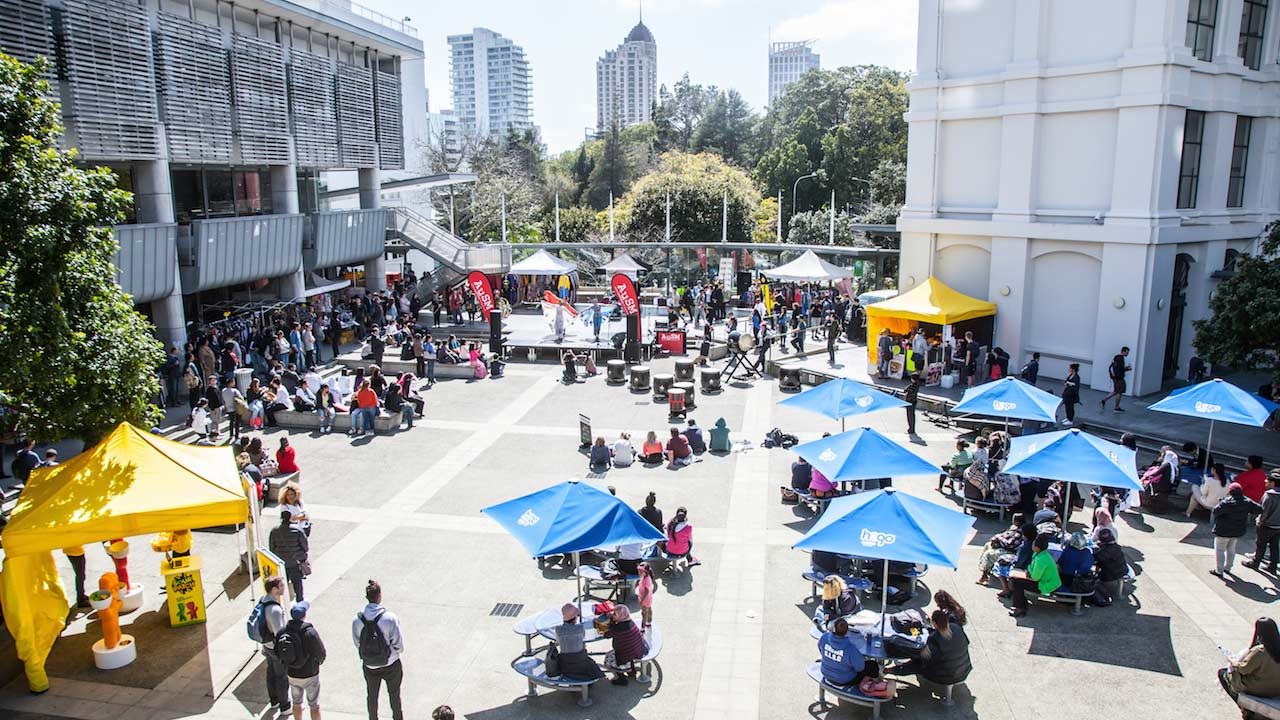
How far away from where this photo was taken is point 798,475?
15852mm

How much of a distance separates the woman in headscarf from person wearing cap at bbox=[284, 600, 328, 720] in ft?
31.0

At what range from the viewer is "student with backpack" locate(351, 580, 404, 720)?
29.5 feet

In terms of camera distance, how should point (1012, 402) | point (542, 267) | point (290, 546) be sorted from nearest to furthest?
point (290, 546) → point (1012, 402) → point (542, 267)

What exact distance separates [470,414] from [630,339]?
6993 mm

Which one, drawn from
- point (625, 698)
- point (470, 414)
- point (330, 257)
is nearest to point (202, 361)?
point (470, 414)

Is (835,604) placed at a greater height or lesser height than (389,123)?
lesser

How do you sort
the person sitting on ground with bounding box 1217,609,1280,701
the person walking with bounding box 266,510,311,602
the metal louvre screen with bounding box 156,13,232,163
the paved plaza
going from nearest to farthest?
the person sitting on ground with bounding box 1217,609,1280,701
the paved plaza
the person walking with bounding box 266,510,311,602
the metal louvre screen with bounding box 156,13,232,163

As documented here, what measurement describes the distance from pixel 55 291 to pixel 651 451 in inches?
434

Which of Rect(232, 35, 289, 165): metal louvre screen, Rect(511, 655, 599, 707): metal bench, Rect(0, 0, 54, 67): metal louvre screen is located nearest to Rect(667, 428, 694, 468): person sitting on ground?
Rect(511, 655, 599, 707): metal bench

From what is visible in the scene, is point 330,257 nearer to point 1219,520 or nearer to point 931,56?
point 931,56

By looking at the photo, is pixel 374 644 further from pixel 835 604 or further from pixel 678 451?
pixel 678 451

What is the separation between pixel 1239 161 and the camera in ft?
82.7

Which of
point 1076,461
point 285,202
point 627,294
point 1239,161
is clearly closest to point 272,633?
point 1076,461

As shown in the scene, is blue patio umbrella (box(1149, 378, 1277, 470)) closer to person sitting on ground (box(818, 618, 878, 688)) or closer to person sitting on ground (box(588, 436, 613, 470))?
person sitting on ground (box(818, 618, 878, 688))
